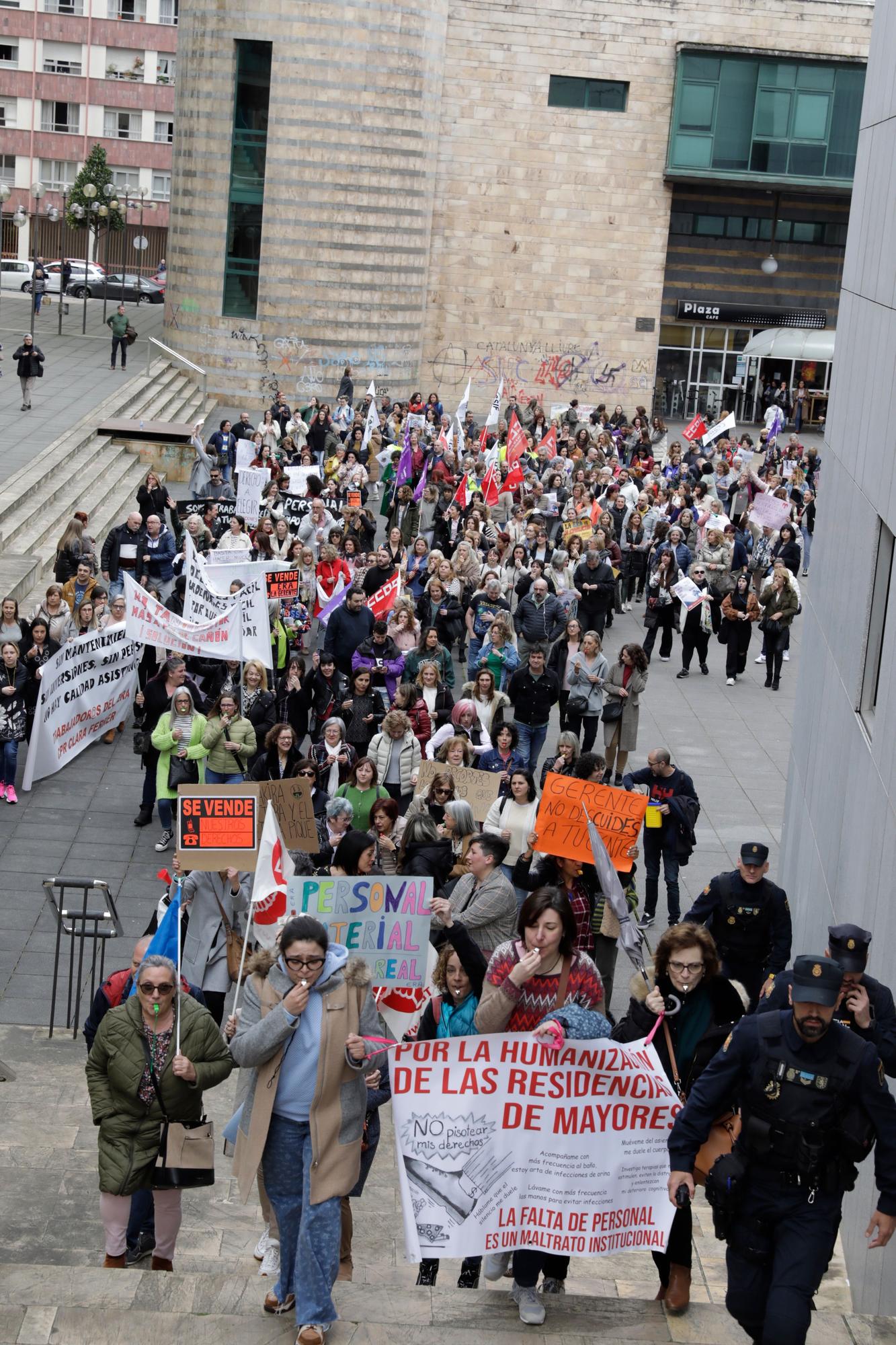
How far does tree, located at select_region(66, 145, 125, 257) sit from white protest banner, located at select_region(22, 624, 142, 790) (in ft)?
160

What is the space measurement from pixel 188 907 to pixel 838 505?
5.20 metres

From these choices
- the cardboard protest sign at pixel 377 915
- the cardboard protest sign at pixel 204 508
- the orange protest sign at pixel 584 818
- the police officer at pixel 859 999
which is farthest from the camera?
the cardboard protest sign at pixel 204 508

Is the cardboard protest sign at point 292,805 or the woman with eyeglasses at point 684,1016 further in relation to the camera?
the cardboard protest sign at point 292,805

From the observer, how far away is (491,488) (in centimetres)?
2520

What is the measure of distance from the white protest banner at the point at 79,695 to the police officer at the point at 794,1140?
10.5 metres

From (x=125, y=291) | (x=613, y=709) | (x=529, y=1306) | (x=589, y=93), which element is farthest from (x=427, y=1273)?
(x=125, y=291)

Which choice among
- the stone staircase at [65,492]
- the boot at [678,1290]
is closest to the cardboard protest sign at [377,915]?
the boot at [678,1290]

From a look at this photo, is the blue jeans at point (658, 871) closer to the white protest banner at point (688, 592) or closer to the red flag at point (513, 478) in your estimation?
the white protest banner at point (688, 592)

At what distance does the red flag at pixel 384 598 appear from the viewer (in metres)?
17.5

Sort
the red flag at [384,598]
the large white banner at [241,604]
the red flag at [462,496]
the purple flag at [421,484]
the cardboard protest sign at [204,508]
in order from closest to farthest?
the large white banner at [241,604]
the red flag at [384,598]
the cardboard protest sign at [204,508]
the red flag at [462,496]
the purple flag at [421,484]

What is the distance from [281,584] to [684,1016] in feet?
34.2

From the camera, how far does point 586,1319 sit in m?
6.64

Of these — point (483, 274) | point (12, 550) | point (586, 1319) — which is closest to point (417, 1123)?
point (586, 1319)

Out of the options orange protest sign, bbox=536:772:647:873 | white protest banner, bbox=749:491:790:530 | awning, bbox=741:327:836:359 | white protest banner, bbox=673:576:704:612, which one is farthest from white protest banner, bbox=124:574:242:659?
awning, bbox=741:327:836:359
